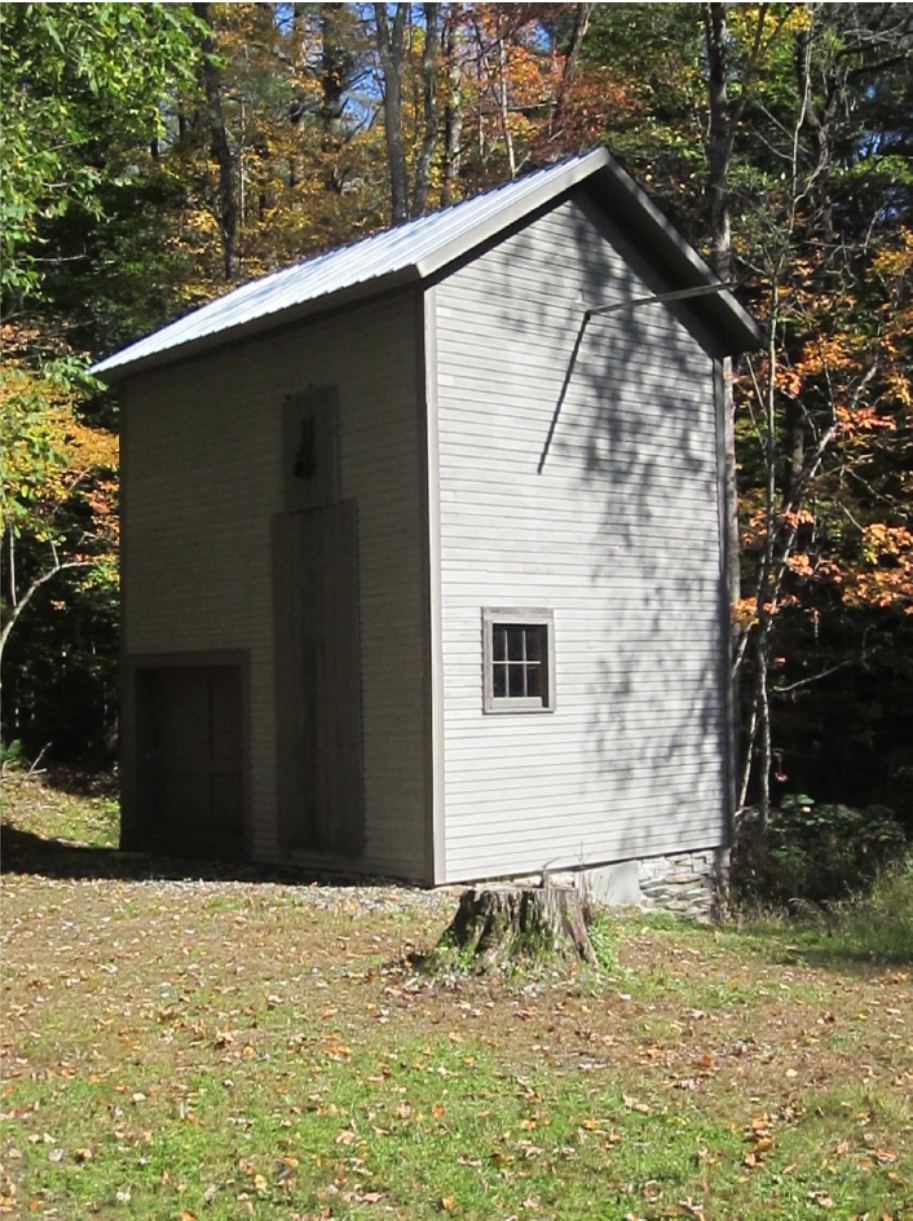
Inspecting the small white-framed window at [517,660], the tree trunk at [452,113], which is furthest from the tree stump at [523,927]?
the tree trunk at [452,113]

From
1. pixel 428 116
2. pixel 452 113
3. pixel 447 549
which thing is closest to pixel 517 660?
pixel 447 549

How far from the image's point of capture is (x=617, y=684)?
14.6m

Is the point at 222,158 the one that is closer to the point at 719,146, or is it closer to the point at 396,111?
the point at 396,111

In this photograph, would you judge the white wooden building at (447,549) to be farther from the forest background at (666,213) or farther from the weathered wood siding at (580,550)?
the forest background at (666,213)

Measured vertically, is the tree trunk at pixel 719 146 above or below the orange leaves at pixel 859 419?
above

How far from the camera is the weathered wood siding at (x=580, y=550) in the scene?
13.2m

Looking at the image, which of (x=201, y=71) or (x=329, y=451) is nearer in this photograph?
(x=329, y=451)

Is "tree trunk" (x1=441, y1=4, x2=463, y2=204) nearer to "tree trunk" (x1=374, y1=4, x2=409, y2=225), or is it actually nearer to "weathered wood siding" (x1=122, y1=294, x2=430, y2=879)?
"tree trunk" (x1=374, y1=4, x2=409, y2=225)

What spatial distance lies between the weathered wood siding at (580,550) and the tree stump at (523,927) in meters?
3.89

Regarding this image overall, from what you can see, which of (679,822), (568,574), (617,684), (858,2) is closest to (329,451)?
(568,574)

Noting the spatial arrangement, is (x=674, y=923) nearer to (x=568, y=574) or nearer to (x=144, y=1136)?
(x=568, y=574)

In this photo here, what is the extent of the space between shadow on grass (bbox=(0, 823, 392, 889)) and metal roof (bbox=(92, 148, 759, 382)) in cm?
543

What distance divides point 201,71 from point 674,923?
66.9 feet

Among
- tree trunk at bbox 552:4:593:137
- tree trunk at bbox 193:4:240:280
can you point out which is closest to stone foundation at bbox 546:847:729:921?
tree trunk at bbox 552:4:593:137
